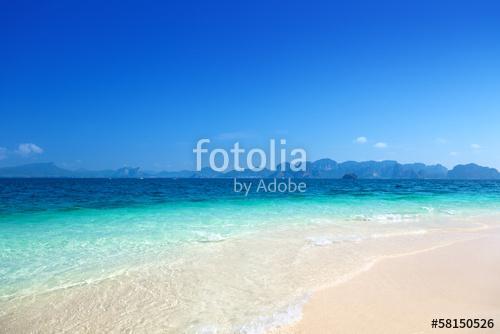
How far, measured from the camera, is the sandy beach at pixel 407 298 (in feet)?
12.7

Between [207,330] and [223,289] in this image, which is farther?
[223,289]

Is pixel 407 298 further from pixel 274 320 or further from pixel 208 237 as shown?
pixel 208 237

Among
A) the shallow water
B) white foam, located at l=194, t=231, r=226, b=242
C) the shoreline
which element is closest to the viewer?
the shoreline

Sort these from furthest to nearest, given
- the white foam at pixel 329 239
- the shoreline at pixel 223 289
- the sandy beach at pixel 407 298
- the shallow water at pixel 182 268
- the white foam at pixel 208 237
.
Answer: the white foam at pixel 208 237 < the white foam at pixel 329 239 < the shallow water at pixel 182 268 < the shoreline at pixel 223 289 < the sandy beach at pixel 407 298

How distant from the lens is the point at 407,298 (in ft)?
15.4

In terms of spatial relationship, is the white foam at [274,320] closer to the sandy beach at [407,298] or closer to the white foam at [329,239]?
the sandy beach at [407,298]

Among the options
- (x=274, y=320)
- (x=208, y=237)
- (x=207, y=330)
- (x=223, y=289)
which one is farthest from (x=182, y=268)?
(x=208, y=237)

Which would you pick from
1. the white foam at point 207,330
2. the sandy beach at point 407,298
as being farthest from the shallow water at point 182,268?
the sandy beach at point 407,298

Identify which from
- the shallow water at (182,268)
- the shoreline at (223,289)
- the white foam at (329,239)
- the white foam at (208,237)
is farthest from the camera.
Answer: the white foam at (208,237)

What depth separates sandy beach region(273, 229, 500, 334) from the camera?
387 cm

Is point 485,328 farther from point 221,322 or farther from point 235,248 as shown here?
point 235,248

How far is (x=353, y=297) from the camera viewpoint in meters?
4.75

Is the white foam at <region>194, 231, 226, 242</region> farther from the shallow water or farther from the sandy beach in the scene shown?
the sandy beach

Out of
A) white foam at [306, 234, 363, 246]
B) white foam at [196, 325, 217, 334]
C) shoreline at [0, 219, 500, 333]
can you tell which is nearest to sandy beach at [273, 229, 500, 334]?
shoreline at [0, 219, 500, 333]
